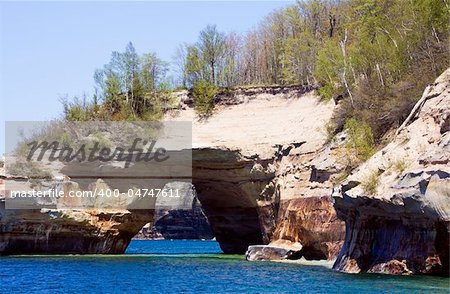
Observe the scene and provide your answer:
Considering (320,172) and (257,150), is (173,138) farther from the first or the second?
(320,172)

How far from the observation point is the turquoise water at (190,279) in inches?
897

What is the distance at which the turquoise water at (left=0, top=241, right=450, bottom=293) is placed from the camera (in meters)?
22.8

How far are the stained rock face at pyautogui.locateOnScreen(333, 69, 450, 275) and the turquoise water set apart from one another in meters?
0.92

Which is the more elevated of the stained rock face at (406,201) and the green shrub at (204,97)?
the green shrub at (204,97)

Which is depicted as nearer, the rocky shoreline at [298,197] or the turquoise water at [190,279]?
the turquoise water at [190,279]

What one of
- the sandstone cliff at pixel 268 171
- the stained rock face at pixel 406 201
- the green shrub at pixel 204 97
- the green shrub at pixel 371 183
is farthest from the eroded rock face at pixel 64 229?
the green shrub at pixel 371 183

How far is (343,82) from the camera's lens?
4156 cm

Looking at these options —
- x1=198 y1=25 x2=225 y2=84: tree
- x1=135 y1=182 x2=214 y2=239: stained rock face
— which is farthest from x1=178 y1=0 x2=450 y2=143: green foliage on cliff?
x1=135 y1=182 x2=214 y2=239: stained rock face

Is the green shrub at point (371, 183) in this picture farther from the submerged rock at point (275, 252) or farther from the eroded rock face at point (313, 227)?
the submerged rock at point (275, 252)

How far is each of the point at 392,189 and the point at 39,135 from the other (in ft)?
90.0

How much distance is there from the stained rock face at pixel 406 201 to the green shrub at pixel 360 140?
5.35 metres

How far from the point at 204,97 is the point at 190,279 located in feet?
73.2

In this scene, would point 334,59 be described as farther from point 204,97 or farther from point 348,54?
point 204,97

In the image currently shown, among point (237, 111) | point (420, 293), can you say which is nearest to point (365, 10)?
point (237, 111)
